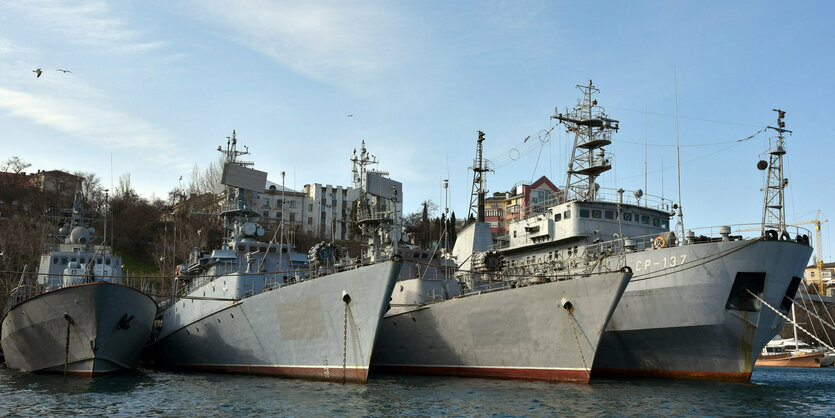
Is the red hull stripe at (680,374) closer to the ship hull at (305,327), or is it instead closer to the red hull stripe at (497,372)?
the red hull stripe at (497,372)

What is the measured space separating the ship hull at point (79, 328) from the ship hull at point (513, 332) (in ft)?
29.4

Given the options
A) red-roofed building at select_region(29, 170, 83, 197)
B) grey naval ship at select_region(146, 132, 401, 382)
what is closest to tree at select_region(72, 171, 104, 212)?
red-roofed building at select_region(29, 170, 83, 197)

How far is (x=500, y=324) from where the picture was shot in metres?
19.8

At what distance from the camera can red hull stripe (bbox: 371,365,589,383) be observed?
1862 cm

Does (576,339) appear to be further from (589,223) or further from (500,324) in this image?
(589,223)

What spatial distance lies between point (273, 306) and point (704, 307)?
522 inches

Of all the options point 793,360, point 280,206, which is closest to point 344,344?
point 793,360

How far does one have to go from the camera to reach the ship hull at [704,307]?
20.1 meters

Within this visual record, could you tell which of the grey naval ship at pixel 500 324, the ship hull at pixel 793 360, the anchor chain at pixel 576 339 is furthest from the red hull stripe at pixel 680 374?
the ship hull at pixel 793 360

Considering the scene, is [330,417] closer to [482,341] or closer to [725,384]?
[482,341]

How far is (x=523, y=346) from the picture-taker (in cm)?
1934

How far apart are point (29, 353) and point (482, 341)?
49.3 feet

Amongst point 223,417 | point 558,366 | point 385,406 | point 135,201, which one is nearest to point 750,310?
point 558,366

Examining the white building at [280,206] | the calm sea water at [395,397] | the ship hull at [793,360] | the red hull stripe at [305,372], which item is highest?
the white building at [280,206]
